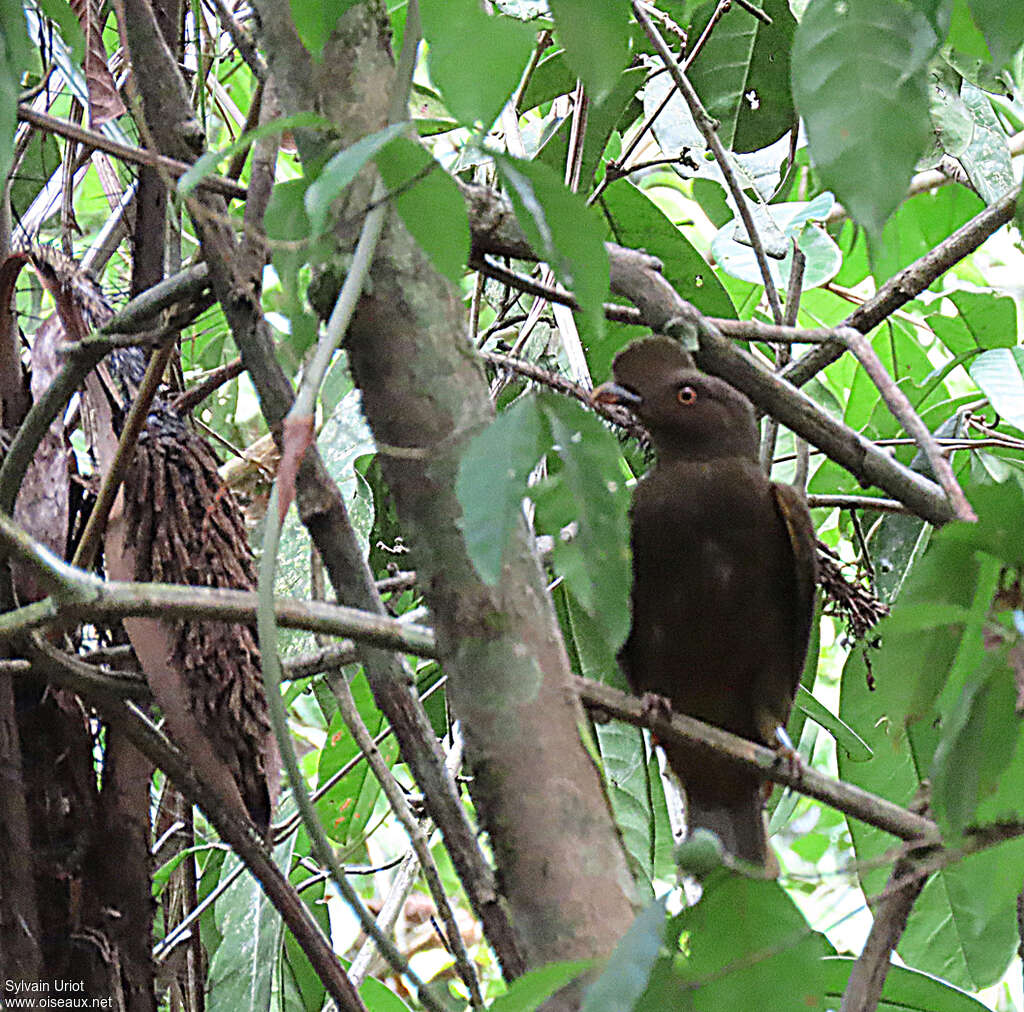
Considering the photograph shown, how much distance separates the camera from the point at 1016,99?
2.78m

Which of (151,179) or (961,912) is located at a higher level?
(151,179)

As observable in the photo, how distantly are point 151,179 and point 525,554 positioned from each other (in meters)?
1.30

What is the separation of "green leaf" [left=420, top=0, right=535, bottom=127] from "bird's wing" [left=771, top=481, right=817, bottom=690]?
1.57 m

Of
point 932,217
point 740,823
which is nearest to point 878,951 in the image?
point 740,823

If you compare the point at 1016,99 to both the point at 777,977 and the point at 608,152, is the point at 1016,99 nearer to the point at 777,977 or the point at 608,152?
the point at 608,152

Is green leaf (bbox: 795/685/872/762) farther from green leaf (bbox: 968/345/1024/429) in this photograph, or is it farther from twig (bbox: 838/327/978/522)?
twig (bbox: 838/327/978/522)

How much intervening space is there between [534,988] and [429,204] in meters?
0.56

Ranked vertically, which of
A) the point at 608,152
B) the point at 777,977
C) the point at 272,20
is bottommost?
the point at 777,977

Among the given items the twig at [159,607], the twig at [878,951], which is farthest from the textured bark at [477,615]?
the twig at [878,951]

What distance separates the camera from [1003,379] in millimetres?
2496

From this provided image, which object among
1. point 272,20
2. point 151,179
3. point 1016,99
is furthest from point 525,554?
point 1016,99

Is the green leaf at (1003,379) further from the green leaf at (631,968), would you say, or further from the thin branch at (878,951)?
the green leaf at (631,968)

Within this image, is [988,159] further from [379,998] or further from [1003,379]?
[379,998]

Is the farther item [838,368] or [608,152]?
[838,368]
